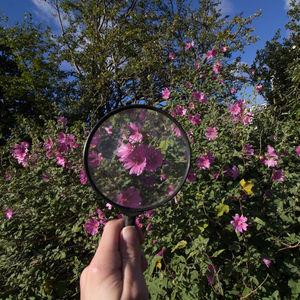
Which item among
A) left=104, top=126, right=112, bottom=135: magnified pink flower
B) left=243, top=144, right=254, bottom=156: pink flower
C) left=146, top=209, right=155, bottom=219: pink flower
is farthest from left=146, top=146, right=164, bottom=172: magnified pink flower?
left=243, top=144, right=254, bottom=156: pink flower

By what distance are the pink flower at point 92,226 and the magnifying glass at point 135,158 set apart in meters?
1.09

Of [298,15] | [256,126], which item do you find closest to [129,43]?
[256,126]

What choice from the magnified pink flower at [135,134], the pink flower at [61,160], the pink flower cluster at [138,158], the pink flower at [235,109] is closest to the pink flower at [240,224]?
the pink flower cluster at [138,158]

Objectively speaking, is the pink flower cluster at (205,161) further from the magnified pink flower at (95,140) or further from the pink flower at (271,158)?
the magnified pink flower at (95,140)

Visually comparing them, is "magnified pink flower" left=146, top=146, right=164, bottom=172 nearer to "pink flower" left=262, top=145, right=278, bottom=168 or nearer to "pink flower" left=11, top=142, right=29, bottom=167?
"pink flower" left=262, top=145, right=278, bottom=168

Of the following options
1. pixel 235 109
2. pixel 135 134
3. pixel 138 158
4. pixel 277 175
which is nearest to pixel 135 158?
pixel 138 158

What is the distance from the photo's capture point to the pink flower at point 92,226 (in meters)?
2.02

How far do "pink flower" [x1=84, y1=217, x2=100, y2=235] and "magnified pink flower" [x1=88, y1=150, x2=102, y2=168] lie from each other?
119 cm

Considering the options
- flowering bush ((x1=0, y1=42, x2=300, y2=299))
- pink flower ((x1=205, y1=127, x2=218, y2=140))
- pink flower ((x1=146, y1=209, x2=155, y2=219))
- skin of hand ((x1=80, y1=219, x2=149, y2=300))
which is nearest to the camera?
skin of hand ((x1=80, y1=219, x2=149, y2=300))

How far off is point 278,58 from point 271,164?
10.1 metres

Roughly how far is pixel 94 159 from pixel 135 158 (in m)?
0.21

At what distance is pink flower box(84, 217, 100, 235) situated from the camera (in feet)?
6.62

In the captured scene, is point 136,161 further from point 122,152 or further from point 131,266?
point 131,266

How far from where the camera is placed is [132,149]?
1140 millimetres
